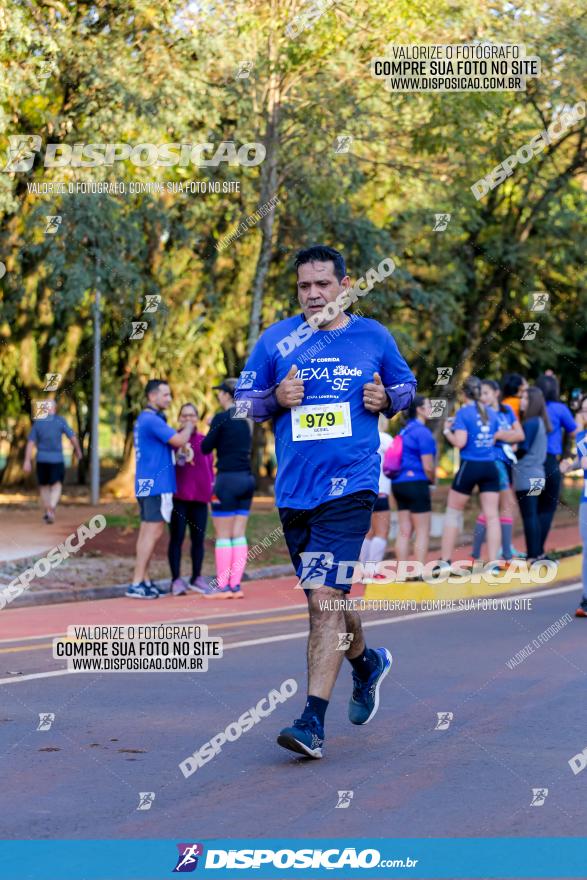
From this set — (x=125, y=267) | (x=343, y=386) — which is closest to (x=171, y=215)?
(x=125, y=267)

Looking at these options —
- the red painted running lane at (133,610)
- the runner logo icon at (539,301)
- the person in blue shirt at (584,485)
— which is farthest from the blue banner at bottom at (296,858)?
the runner logo icon at (539,301)

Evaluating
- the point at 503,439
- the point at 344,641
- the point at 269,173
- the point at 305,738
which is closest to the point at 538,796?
the point at 305,738

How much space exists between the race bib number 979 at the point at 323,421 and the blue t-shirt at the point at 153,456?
23.0ft

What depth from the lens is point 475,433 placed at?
1481cm

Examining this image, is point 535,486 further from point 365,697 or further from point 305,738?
point 305,738

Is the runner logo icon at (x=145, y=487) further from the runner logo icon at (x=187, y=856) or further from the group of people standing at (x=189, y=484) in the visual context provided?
the runner logo icon at (x=187, y=856)

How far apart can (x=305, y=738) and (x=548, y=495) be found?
10.3 meters

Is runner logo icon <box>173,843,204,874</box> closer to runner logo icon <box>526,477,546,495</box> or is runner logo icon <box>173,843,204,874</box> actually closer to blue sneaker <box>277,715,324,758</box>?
blue sneaker <box>277,715,324,758</box>

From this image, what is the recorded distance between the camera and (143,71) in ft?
70.8

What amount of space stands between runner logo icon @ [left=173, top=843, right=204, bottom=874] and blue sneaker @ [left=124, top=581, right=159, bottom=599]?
8794mm

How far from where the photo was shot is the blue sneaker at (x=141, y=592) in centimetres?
1372

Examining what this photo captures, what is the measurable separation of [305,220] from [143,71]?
3.61 metres

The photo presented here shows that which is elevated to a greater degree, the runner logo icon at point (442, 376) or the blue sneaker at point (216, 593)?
the runner logo icon at point (442, 376)

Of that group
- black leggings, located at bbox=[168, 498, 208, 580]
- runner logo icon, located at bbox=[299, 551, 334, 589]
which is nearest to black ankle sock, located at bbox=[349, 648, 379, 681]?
runner logo icon, located at bbox=[299, 551, 334, 589]
